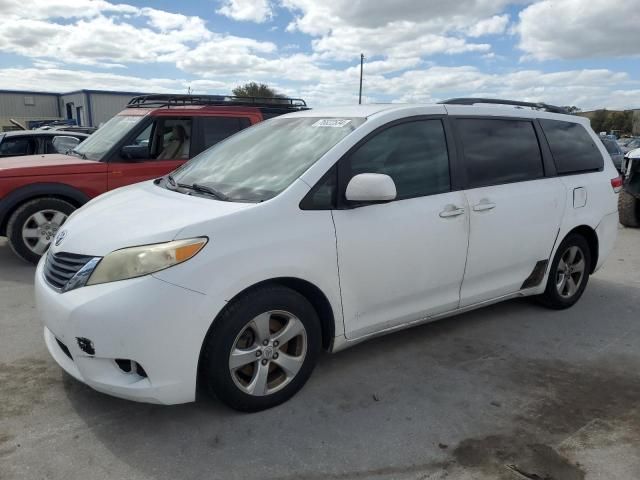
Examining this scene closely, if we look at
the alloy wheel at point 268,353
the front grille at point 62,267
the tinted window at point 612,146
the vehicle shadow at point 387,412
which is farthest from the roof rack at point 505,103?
the tinted window at point 612,146

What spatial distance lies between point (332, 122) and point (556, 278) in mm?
2458

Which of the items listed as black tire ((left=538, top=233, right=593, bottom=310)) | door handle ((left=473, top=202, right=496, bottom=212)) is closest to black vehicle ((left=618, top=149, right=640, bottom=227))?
black tire ((left=538, top=233, right=593, bottom=310))

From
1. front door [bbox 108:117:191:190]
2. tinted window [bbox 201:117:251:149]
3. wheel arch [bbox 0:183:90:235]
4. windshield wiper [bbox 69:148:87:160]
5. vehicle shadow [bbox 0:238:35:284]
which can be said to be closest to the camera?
vehicle shadow [bbox 0:238:35:284]

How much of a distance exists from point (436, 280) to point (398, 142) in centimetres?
94

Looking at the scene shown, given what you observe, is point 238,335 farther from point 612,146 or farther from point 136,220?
point 612,146

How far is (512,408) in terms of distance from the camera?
315 cm

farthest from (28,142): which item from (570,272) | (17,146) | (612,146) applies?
(612,146)

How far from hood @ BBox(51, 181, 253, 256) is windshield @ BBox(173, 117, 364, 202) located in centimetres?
21

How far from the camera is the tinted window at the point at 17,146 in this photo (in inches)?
348

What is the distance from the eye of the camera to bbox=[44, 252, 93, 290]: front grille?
9.30 ft

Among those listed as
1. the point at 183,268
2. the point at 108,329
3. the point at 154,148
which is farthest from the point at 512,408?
the point at 154,148

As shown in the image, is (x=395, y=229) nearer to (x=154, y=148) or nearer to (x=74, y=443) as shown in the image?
(x=74, y=443)

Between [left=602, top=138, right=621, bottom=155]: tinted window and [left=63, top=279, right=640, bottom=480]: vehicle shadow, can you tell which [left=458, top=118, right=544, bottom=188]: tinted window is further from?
[left=602, top=138, right=621, bottom=155]: tinted window

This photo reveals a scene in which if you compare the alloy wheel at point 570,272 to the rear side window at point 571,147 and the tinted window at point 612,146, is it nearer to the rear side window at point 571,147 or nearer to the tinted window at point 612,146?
the rear side window at point 571,147
